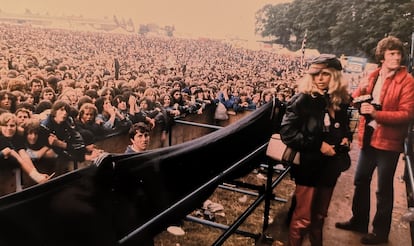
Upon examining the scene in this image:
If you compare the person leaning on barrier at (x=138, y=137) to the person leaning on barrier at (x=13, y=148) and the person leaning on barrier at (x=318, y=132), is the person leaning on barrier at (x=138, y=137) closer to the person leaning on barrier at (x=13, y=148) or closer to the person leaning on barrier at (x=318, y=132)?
the person leaning on barrier at (x=13, y=148)

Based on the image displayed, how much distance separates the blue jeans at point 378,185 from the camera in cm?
172

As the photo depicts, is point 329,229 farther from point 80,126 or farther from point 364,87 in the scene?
point 80,126

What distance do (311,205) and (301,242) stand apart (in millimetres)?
179

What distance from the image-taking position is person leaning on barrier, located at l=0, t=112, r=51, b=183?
3.44 ft

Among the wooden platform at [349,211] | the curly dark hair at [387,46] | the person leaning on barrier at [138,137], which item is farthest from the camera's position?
the wooden platform at [349,211]

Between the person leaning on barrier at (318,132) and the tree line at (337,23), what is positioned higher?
the tree line at (337,23)

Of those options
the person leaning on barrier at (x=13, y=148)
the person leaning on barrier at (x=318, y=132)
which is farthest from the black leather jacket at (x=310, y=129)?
the person leaning on barrier at (x=13, y=148)

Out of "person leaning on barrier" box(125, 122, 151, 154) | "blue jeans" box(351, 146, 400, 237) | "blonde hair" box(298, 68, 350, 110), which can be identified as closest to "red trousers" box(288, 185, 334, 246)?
"blue jeans" box(351, 146, 400, 237)

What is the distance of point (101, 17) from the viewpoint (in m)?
1.26

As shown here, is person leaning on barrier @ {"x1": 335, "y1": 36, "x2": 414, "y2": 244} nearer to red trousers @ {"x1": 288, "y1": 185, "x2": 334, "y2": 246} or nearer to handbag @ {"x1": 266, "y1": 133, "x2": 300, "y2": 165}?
red trousers @ {"x1": 288, "y1": 185, "x2": 334, "y2": 246}

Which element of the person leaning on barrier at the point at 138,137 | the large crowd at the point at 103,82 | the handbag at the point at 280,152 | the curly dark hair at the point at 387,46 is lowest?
the handbag at the point at 280,152

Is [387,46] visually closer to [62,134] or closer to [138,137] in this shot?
[138,137]

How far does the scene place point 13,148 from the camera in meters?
1.06

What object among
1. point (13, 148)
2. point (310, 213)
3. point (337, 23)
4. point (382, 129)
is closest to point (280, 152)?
point (310, 213)
